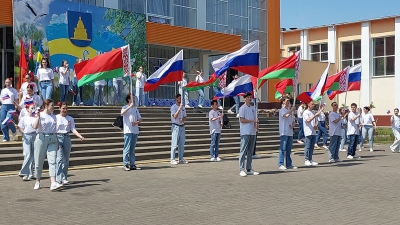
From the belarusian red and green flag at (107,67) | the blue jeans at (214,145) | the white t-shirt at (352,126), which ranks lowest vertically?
the blue jeans at (214,145)

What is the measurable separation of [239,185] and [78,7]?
14.5 metres

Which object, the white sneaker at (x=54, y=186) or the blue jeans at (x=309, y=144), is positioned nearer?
the white sneaker at (x=54, y=186)

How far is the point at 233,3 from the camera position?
111 feet

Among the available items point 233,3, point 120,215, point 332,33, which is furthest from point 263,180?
point 332,33

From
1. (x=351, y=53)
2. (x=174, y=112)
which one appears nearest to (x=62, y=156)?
(x=174, y=112)

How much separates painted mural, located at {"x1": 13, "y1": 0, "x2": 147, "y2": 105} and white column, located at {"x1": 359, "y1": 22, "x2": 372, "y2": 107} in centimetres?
2691

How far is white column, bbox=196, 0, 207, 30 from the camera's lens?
3130cm

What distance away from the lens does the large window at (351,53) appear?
48844mm

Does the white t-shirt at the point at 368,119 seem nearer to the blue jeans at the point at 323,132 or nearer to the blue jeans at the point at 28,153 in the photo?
the blue jeans at the point at 323,132

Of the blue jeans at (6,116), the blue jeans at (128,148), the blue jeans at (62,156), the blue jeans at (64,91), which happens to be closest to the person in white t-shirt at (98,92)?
the blue jeans at (64,91)

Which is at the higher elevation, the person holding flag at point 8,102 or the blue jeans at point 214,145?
the person holding flag at point 8,102

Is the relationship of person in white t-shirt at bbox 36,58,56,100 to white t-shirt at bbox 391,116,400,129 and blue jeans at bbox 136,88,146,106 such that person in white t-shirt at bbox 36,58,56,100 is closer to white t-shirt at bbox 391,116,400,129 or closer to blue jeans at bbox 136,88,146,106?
blue jeans at bbox 136,88,146,106

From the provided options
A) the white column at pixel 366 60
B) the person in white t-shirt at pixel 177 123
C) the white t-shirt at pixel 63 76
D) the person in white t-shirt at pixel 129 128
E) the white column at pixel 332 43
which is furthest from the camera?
the white column at pixel 332 43

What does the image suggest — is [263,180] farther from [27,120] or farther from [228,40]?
[228,40]
